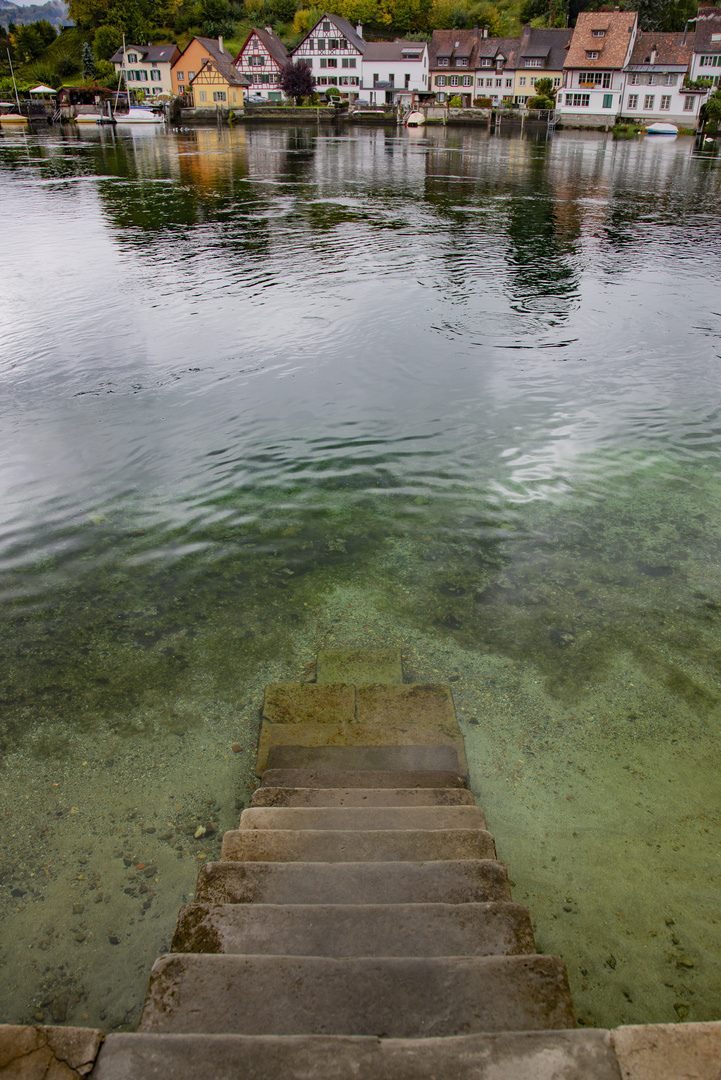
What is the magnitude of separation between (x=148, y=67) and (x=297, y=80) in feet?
123

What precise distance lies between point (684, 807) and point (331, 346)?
11371 mm

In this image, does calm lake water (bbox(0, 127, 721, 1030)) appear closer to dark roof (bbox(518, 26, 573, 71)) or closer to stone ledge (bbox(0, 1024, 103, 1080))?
stone ledge (bbox(0, 1024, 103, 1080))

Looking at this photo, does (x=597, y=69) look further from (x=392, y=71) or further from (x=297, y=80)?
(x=297, y=80)

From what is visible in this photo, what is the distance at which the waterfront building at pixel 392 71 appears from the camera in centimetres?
10126

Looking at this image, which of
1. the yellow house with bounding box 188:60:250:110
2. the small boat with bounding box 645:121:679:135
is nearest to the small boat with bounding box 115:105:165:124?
the yellow house with bounding box 188:60:250:110

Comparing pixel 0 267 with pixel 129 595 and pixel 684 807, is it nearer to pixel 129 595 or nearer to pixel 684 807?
pixel 129 595

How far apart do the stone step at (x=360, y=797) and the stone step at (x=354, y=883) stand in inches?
28.9

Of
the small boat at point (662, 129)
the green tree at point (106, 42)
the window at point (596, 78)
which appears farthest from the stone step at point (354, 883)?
the green tree at point (106, 42)

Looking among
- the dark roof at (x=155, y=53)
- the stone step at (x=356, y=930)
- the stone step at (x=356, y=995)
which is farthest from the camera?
the dark roof at (x=155, y=53)

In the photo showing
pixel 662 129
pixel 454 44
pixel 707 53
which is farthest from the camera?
pixel 454 44

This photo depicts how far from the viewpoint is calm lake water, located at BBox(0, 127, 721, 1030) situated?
379 cm

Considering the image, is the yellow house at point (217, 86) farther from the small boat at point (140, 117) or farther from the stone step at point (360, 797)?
the stone step at point (360, 797)

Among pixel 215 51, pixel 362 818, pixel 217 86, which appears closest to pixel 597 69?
pixel 217 86

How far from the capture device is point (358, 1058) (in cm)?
205
